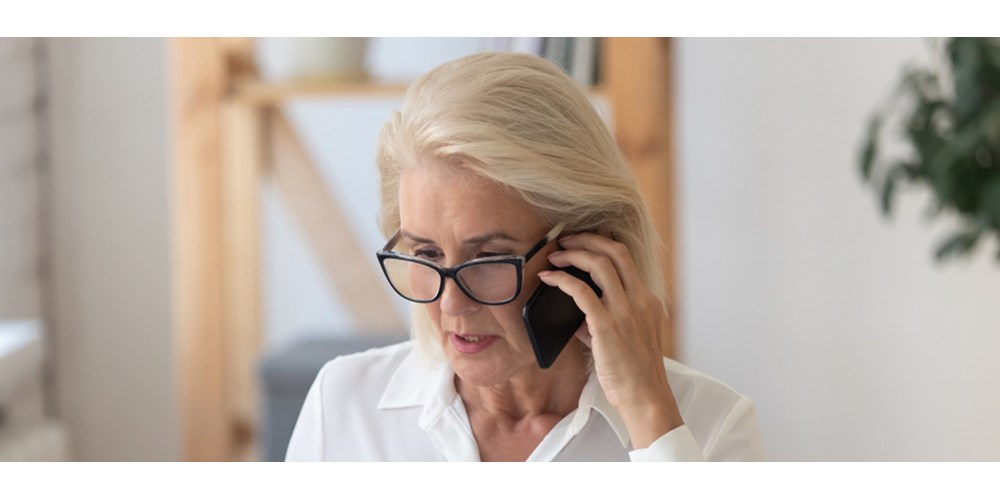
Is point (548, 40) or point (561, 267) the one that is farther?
point (548, 40)

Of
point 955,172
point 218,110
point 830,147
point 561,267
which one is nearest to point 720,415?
point 561,267

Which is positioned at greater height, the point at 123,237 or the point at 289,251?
the point at 123,237

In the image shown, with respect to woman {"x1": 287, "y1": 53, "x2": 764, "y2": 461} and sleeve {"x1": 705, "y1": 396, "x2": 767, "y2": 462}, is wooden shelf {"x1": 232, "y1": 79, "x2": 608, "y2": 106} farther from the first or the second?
sleeve {"x1": 705, "y1": 396, "x2": 767, "y2": 462}

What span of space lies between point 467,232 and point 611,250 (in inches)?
4.5

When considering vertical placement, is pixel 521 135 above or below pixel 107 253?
above

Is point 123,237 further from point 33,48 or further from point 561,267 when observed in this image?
point 561,267

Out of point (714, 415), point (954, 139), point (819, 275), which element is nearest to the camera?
point (714, 415)

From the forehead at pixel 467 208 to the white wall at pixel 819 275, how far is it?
580mm

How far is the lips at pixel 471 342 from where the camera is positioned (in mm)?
753

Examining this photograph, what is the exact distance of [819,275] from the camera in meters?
1.50

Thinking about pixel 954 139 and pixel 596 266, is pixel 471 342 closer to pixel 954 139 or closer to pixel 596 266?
pixel 596 266

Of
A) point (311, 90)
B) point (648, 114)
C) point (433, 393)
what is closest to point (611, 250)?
point (433, 393)

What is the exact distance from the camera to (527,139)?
69cm
